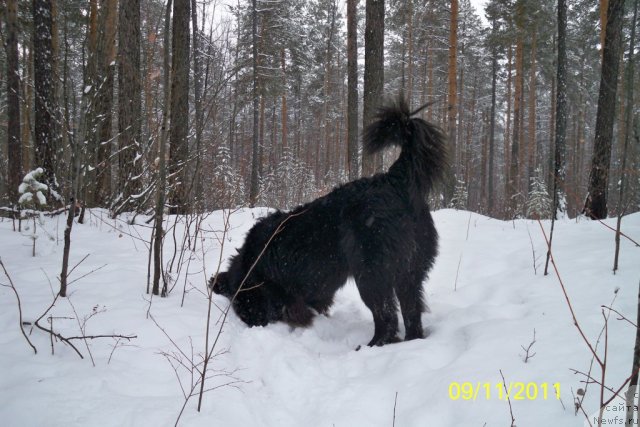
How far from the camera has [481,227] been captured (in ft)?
18.2

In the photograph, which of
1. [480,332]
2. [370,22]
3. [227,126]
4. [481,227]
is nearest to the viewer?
[480,332]

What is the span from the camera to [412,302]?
3.04m

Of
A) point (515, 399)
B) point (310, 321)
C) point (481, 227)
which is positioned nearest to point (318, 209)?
point (310, 321)

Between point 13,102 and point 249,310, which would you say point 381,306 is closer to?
point 249,310

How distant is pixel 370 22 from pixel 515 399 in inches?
301

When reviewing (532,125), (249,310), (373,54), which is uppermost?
(532,125)

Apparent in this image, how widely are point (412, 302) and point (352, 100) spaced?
724 centimetres

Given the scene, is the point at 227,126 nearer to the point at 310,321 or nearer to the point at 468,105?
the point at 310,321

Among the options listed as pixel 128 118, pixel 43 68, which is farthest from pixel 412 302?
pixel 43 68

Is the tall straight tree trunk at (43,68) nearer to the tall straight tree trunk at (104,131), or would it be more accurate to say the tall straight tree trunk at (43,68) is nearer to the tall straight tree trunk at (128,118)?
the tall straight tree trunk at (104,131)

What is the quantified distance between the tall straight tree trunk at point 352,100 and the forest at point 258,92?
0.05m

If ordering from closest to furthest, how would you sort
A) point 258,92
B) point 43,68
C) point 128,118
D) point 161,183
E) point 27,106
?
point 161,183, point 27,106, point 128,118, point 43,68, point 258,92

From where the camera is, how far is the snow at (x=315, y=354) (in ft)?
5.44

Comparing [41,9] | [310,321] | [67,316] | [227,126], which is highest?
[41,9]
